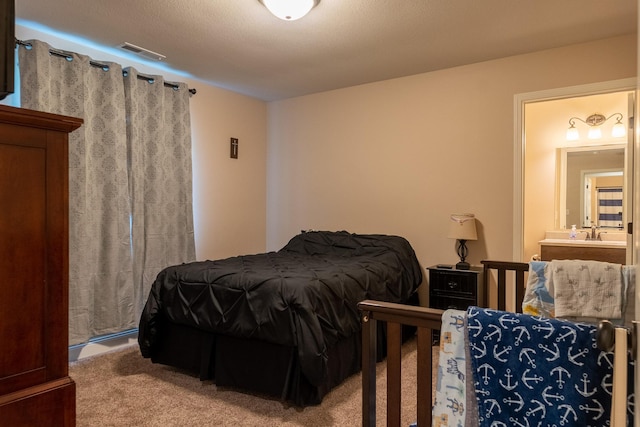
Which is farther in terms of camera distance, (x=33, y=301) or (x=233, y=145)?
(x=233, y=145)

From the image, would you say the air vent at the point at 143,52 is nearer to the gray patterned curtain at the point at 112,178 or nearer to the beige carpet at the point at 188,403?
the gray patterned curtain at the point at 112,178

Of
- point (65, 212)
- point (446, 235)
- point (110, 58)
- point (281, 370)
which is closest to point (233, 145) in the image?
point (110, 58)

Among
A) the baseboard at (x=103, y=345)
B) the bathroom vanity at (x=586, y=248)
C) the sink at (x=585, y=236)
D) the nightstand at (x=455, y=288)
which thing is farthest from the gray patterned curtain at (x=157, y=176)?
the sink at (x=585, y=236)

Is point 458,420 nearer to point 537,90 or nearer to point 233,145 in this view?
point 537,90

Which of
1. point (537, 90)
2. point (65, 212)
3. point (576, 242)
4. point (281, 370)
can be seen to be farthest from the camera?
point (576, 242)

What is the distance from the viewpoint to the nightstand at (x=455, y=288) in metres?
3.48

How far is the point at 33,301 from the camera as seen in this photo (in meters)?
1.04

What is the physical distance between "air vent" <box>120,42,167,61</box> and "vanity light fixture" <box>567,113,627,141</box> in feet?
14.3

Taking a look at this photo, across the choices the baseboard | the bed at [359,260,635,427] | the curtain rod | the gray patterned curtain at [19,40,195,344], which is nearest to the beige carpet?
the baseboard

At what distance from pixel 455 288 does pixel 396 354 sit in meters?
2.31

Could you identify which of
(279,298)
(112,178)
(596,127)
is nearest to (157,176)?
(112,178)

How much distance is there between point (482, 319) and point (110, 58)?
3652mm

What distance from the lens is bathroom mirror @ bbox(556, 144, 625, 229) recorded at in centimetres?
445

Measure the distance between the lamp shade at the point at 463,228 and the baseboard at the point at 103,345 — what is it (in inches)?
116
